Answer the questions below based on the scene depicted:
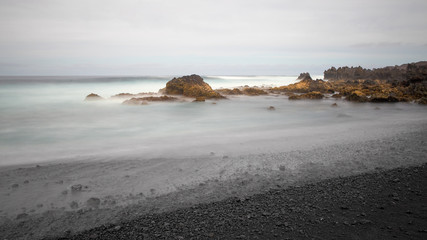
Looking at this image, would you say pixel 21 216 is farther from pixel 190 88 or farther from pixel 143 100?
pixel 190 88

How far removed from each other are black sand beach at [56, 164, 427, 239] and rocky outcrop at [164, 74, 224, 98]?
1893cm

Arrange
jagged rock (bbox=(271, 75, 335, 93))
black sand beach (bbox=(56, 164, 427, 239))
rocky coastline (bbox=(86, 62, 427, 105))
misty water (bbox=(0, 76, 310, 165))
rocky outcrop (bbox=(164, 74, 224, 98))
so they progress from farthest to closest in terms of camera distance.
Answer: jagged rock (bbox=(271, 75, 335, 93))
rocky outcrop (bbox=(164, 74, 224, 98))
rocky coastline (bbox=(86, 62, 427, 105))
misty water (bbox=(0, 76, 310, 165))
black sand beach (bbox=(56, 164, 427, 239))

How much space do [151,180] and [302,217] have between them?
3.28 metres

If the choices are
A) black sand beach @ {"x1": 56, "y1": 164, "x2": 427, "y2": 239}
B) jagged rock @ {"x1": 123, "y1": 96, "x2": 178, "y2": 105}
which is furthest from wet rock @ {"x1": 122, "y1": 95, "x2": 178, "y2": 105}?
black sand beach @ {"x1": 56, "y1": 164, "x2": 427, "y2": 239}

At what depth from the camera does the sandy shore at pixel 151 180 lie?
155 inches

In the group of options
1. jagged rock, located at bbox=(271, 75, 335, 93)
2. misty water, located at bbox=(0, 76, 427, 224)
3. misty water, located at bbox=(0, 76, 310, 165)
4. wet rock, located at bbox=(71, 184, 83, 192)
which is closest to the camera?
wet rock, located at bbox=(71, 184, 83, 192)

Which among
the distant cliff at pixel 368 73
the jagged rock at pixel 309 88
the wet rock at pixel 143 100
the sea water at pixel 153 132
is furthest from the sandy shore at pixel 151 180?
the distant cliff at pixel 368 73

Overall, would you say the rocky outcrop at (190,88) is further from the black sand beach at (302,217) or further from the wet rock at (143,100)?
the black sand beach at (302,217)

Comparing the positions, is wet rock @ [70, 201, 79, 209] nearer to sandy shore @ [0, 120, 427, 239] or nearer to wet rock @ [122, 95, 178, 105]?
sandy shore @ [0, 120, 427, 239]

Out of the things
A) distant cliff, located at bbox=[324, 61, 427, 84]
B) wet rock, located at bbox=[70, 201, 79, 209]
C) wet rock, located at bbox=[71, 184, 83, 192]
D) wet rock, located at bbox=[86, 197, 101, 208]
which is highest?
distant cliff, located at bbox=[324, 61, 427, 84]

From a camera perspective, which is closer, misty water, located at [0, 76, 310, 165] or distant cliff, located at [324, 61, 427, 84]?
misty water, located at [0, 76, 310, 165]

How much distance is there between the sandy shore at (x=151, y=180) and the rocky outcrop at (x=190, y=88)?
16.0 m

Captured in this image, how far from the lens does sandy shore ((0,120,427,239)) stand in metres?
3.94

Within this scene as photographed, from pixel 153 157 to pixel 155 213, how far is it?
3233mm
